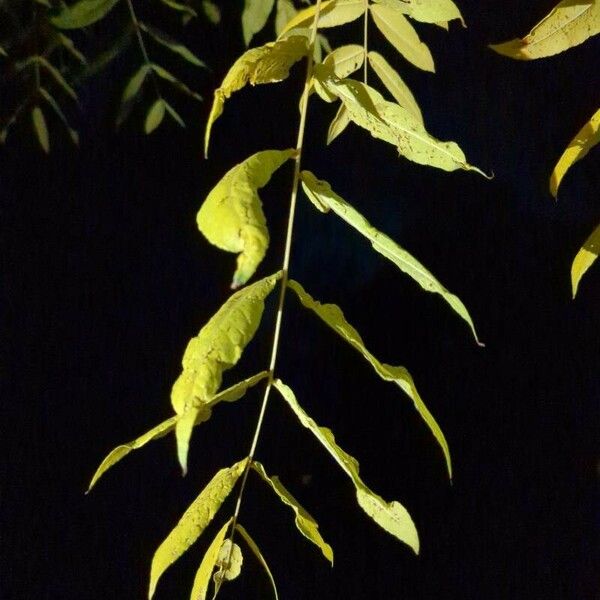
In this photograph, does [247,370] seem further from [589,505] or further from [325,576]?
[589,505]

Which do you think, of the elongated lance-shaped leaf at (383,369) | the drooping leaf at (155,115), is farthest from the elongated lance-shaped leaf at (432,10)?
the drooping leaf at (155,115)

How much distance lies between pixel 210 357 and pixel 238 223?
45mm

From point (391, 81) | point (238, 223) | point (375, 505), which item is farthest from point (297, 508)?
point (391, 81)

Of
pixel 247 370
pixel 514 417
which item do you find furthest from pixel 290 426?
pixel 514 417

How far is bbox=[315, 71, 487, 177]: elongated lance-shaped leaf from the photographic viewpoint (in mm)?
280

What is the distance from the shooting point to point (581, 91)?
575 mm

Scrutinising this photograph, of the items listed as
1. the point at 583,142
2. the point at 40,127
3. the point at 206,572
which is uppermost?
the point at 40,127

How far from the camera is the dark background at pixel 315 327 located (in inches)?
21.7

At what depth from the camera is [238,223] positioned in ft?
0.72

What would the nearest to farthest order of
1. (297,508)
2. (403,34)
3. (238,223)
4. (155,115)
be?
(238,223) → (297,508) → (403,34) → (155,115)

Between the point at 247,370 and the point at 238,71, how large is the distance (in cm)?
33

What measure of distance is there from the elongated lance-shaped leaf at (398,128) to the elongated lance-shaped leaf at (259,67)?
2 cm

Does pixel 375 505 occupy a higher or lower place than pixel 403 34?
lower

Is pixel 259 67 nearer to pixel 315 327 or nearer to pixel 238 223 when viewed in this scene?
pixel 238 223
